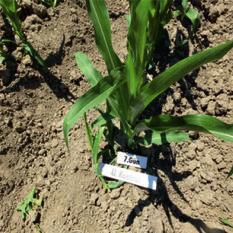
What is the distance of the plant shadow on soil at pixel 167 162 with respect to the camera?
1439 millimetres

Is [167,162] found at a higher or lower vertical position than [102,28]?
lower

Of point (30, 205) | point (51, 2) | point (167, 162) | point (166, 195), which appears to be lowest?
point (166, 195)

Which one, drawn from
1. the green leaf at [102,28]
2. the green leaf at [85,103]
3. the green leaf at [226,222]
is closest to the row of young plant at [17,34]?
the green leaf at [102,28]

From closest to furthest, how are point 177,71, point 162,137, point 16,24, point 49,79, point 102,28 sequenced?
point 177,71
point 102,28
point 162,137
point 16,24
point 49,79

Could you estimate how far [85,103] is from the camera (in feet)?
3.58

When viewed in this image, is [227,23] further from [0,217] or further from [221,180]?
[0,217]

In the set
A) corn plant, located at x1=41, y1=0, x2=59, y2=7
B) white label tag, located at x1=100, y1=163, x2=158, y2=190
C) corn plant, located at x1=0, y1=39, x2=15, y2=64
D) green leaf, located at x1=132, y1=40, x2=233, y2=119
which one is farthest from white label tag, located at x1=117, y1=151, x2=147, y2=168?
corn plant, located at x1=41, y1=0, x2=59, y2=7

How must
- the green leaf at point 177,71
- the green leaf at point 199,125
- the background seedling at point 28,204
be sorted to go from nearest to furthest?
the green leaf at point 177,71 < the green leaf at point 199,125 < the background seedling at point 28,204

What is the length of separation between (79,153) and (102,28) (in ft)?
1.70

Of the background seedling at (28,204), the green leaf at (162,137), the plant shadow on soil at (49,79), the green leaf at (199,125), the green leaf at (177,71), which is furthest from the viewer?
the plant shadow on soil at (49,79)

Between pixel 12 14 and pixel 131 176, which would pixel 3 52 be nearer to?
pixel 12 14

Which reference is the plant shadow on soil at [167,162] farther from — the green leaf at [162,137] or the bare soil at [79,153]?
the green leaf at [162,137]

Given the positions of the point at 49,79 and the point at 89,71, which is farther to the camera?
the point at 49,79

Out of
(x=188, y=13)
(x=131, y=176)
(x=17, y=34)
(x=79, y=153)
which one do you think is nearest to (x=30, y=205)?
(x=79, y=153)
